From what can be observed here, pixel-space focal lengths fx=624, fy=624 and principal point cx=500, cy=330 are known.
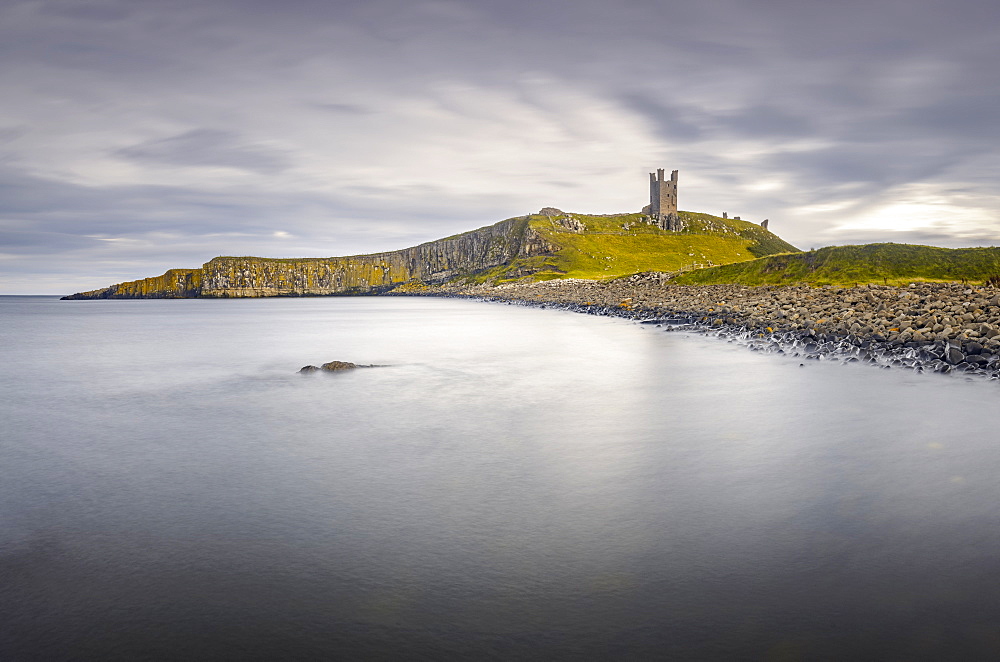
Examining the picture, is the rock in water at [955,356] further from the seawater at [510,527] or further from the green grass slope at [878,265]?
the green grass slope at [878,265]

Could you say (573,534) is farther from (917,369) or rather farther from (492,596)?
(917,369)

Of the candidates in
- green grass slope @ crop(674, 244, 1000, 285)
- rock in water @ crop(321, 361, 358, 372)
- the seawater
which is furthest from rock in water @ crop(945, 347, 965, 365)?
green grass slope @ crop(674, 244, 1000, 285)

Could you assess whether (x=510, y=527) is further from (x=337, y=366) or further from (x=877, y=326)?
(x=877, y=326)

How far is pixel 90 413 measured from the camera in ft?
56.1

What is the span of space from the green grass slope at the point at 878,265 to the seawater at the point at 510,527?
4619 centimetres

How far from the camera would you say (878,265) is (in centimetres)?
6134

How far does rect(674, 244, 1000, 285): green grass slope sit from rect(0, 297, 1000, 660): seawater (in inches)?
1819

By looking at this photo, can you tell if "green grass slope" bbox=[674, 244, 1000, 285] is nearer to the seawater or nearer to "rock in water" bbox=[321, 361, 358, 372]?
the seawater

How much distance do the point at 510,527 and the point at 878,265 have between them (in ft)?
215

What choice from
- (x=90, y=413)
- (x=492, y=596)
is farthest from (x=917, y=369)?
(x=90, y=413)

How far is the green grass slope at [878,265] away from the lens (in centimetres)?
5641

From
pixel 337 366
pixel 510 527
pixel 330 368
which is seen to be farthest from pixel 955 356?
pixel 330 368

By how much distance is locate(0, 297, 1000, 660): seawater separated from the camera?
5.50m

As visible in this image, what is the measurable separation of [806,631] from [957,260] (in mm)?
67473
